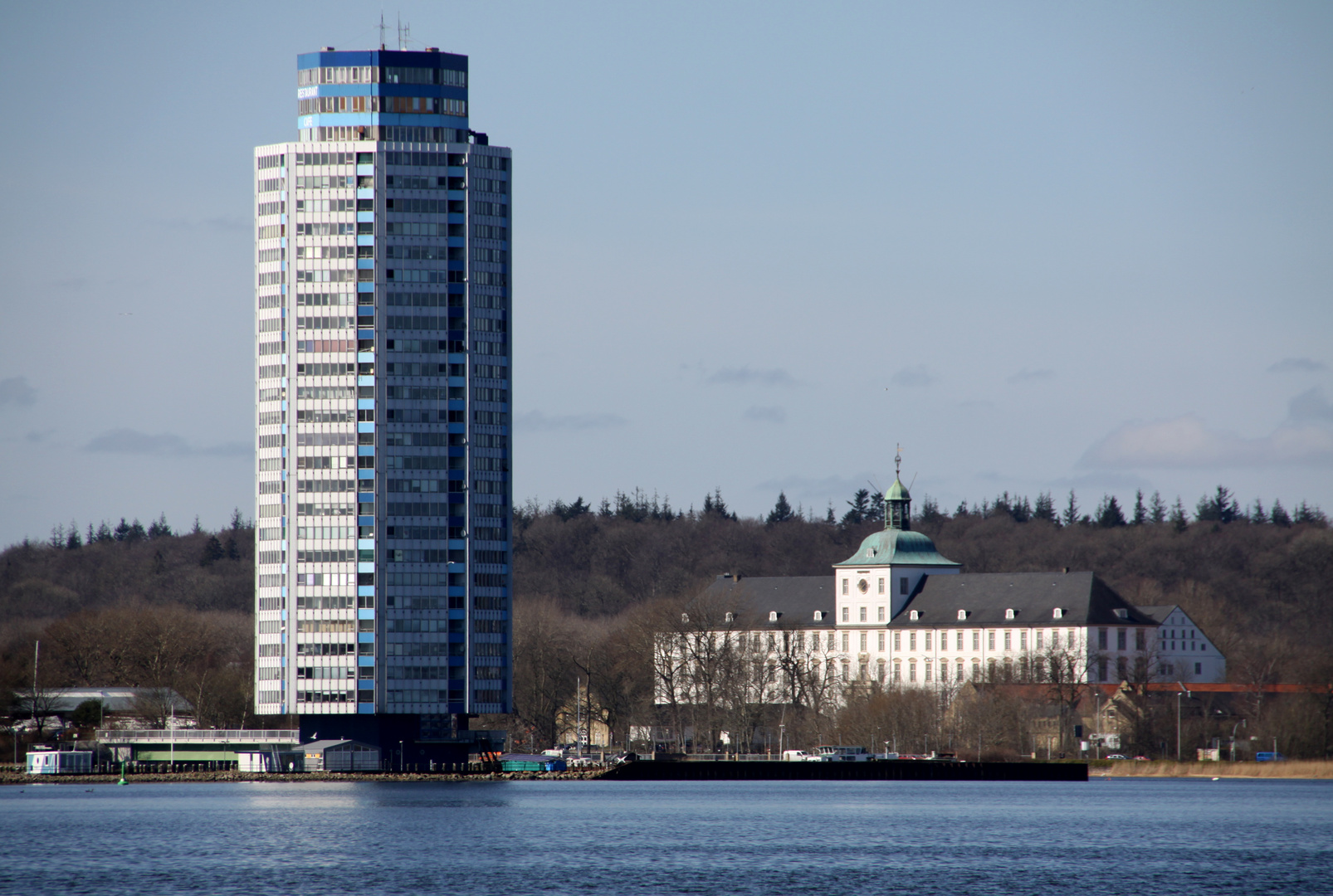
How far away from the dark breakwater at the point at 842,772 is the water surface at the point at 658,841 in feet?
56.3

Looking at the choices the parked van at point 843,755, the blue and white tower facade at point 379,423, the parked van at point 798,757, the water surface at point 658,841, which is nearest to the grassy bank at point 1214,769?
the water surface at point 658,841

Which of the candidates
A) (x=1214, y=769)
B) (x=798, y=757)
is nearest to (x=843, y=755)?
(x=798, y=757)

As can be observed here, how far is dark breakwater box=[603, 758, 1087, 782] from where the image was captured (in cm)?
17725

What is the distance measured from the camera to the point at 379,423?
164 meters

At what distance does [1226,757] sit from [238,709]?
271 feet

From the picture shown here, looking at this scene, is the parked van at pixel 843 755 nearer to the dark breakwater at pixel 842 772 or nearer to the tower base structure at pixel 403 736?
the dark breakwater at pixel 842 772

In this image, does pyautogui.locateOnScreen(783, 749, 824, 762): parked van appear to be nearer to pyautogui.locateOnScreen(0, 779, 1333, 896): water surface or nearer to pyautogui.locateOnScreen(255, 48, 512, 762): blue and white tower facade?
pyautogui.locateOnScreen(0, 779, 1333, 896): water surface

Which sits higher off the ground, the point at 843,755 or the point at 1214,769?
the point at 843,755

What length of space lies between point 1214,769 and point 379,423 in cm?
6707

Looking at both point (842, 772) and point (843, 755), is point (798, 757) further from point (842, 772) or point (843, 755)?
point (842, 772)

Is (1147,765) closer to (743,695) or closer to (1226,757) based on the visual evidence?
(1226,757)

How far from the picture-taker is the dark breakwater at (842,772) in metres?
177

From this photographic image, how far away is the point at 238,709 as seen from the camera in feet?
625

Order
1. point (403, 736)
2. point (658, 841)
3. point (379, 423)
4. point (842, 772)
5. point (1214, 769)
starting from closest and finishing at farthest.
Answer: point (658, 841), point (379, 423), point (1214, 769), point (403, 736), point (842, 772)
